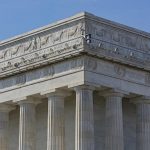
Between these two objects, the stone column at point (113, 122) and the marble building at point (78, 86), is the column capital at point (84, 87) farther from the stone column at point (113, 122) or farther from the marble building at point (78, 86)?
the stone column at point (113, 122)

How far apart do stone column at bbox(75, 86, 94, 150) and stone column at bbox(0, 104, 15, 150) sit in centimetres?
1485

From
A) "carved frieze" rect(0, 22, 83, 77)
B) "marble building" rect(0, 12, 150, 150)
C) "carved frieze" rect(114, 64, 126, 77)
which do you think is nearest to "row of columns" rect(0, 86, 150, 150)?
"marble building" rect(0, 12, 150, 150)

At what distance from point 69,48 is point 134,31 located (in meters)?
11.6

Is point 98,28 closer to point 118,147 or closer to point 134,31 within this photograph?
point 134,31

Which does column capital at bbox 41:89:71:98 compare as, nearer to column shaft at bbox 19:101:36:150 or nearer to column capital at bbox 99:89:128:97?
column shaft at bbox 19:101:36:150

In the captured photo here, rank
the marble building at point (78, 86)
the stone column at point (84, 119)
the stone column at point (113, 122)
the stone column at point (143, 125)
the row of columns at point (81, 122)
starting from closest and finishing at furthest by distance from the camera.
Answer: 1. the stone column at point (84, 119)
2. the row of columns at point (81, 122)
3. the marble building at point (78, 86)
4. the stone column at point (113, 122)
5. the stone column at point (143, 125)

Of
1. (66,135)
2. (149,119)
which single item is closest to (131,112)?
(149,119)

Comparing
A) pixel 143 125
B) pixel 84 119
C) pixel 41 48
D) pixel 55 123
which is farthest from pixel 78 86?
pixel 143 125

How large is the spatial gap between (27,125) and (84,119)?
10.7 metres

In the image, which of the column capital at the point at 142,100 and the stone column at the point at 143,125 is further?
the column capital at the point at 142,100

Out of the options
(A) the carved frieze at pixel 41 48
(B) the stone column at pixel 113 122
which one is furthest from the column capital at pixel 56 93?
(B) the stone column at pixel 113 122

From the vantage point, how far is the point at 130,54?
87125mm

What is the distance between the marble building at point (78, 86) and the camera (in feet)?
268

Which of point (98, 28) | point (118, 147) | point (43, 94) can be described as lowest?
point (118, 147)
